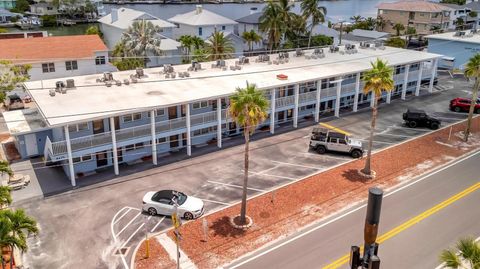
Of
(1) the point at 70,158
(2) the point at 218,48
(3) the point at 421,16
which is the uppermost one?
(3) the point at 421,16

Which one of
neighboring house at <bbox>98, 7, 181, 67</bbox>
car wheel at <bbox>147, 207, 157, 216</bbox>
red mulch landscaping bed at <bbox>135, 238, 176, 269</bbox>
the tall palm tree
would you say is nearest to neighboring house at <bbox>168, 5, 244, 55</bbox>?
neighboring house at <bbox>98, 7, 181, 67</bbox>

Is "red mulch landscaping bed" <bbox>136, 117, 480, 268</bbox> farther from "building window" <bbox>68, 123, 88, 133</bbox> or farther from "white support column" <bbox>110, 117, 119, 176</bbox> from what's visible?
"building window" <bbox>68, 123, 88, 133</bbox>

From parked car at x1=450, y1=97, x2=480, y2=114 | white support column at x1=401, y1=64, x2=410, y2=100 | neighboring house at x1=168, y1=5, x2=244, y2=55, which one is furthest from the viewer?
neighboring house at x1=168, y1=5, x2=244, y2=55

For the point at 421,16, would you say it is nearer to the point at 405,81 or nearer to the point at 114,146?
the point at 405,81

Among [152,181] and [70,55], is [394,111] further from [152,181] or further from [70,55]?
[70,55]

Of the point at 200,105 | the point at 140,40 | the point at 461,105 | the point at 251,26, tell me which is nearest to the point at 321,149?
the point at 200,105

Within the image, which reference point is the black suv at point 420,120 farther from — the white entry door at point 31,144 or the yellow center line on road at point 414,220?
the white entry door at point 31,144

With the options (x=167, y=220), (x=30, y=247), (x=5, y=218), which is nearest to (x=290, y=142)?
(x=167, y=220)

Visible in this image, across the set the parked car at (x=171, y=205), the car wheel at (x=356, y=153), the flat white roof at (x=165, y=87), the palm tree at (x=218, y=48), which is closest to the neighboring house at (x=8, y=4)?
the palm tree at (x=218, y=48)
